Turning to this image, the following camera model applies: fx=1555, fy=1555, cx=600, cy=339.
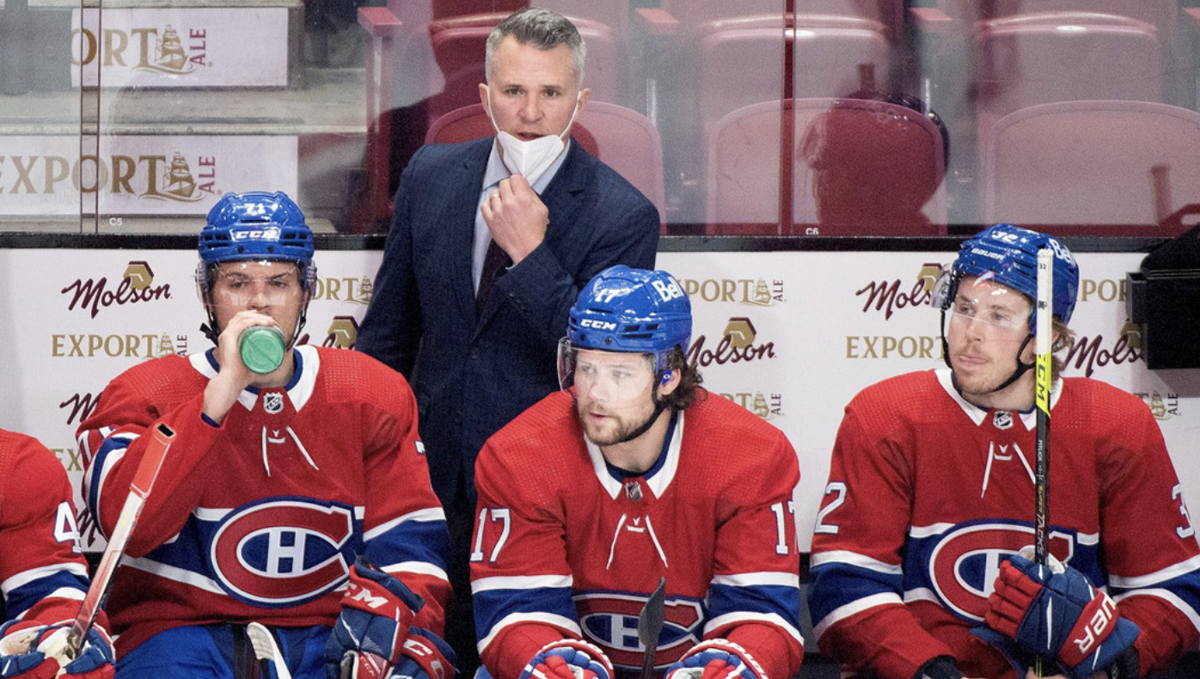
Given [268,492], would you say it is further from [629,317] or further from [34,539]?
[629,317]

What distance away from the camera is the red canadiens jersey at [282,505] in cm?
304

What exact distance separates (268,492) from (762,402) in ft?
4.36

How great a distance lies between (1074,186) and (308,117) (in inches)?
76.4

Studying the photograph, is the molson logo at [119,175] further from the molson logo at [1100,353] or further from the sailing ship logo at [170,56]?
the molson logo at [1100,353]

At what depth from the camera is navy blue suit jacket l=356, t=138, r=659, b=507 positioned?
11.2 feet

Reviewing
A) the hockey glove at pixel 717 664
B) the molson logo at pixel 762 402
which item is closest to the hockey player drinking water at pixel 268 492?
the hockey glove at pixel 717 664

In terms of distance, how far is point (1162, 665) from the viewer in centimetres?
316

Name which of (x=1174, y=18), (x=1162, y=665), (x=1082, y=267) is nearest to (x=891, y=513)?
(x=1162, y=665)

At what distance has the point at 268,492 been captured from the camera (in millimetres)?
3072

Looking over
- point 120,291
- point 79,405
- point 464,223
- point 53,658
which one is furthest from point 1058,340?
point 79,405

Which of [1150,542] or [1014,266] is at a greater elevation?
[1014,266]

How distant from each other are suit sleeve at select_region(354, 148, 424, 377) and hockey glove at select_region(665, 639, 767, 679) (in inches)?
45.7

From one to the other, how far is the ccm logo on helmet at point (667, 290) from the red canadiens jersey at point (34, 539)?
1203 mm

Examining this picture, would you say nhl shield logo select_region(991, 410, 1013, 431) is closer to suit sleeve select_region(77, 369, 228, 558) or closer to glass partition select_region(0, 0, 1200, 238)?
glass partition select_region(0, 0, 1200, 238)
